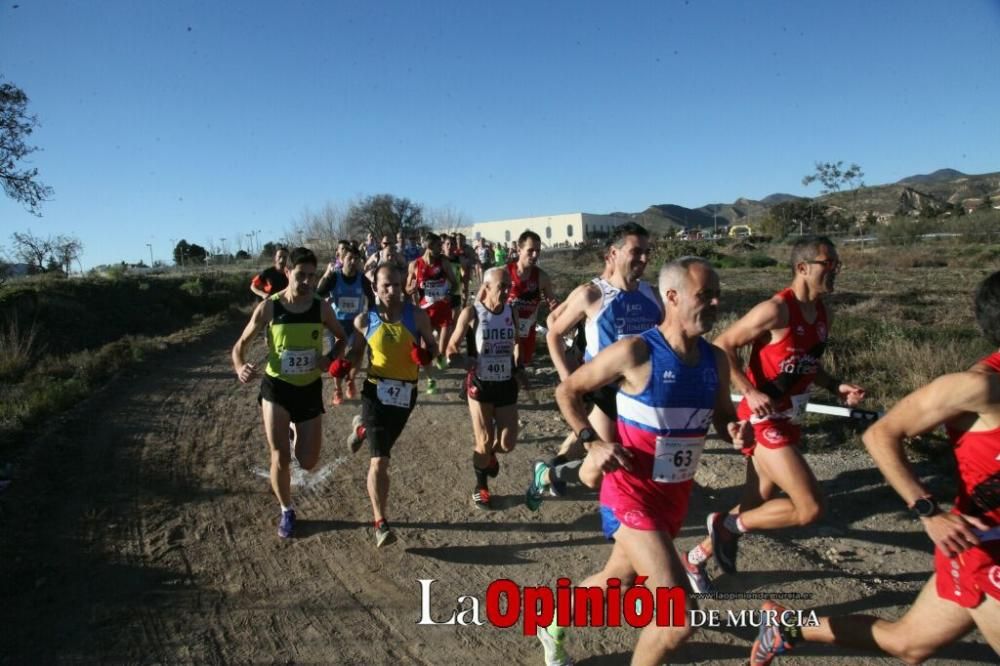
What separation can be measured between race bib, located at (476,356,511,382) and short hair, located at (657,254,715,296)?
2.59 metres

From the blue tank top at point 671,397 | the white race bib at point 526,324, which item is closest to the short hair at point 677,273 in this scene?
the blue tank top at point 671,397

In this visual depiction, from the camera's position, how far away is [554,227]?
327 ft

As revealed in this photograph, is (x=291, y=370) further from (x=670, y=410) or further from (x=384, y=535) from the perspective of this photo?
(x=670, y=410)

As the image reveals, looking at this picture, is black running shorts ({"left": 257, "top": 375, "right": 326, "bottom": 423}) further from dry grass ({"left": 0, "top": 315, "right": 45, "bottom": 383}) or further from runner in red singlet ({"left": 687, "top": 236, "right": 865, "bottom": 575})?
dry grass ({"left": 0, "top": 315, "right": 45, "bottom": 383})

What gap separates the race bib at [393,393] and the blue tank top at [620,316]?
1.53 m

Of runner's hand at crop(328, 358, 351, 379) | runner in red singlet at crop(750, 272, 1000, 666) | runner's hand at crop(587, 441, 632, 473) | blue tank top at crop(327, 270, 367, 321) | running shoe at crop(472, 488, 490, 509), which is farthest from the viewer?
blue tank top at crop(327, 270, 367, 321)

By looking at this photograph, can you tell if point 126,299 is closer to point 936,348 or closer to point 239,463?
point 239,463

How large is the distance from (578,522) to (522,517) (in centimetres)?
48

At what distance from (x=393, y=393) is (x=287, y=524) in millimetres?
1404

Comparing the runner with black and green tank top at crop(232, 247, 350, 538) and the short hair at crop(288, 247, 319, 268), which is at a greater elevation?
the short hair at crop(288, 247, 319, 268)

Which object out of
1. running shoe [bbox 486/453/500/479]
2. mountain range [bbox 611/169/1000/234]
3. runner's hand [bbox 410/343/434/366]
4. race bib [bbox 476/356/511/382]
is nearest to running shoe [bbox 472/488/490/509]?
running shoe [bbox 486/453/500/479]

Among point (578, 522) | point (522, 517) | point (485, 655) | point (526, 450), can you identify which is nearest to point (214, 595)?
point (485, 655)

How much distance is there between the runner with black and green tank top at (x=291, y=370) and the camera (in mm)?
5137

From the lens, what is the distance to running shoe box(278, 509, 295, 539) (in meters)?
5.21
